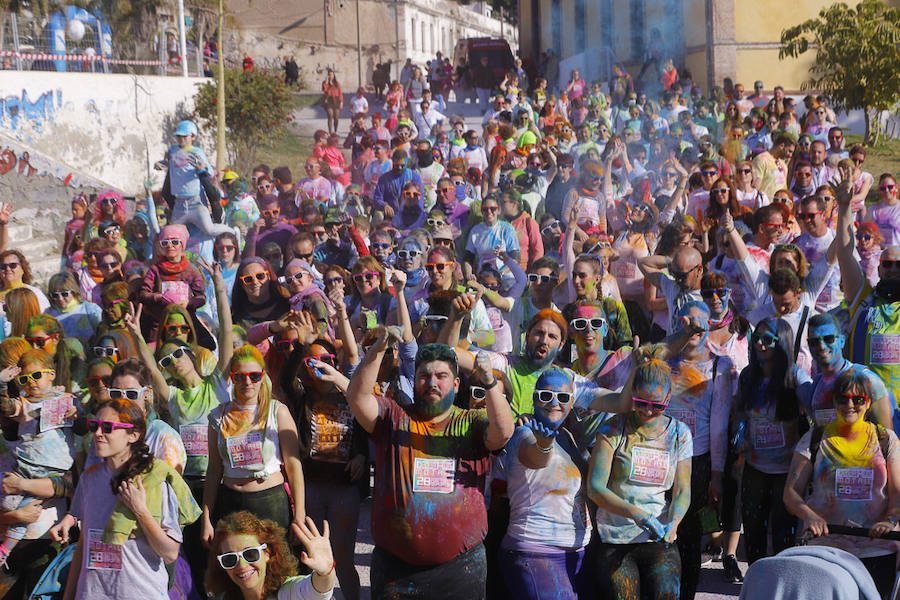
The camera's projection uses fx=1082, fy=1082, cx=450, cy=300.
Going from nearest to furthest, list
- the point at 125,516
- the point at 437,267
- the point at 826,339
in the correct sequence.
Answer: the point at 125,516 < the point at 826,339 < the point at 437,267

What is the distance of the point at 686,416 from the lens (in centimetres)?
532

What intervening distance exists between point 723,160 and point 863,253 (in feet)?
11.4

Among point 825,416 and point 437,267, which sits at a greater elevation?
point 437,267

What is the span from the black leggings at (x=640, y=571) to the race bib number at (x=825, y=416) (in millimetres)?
930

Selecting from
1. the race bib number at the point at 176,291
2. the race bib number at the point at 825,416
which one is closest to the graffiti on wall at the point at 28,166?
the race bib number at the point at 176,291

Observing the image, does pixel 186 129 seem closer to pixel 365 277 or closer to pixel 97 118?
pixel 365 277

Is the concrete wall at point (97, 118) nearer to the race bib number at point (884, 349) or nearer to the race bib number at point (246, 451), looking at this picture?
the race bib number at point (246, 451)

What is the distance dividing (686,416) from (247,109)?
16.8 meters

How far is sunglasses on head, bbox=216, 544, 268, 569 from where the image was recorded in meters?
3.92

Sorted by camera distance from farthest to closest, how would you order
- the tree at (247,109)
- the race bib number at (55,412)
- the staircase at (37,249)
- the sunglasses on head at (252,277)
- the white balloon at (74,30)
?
the tree at (247,109)
the white balloon at (74,30)
the staircase at (37,249)
the sunglasses on head at (252,277)
the race bib number at (55,412)

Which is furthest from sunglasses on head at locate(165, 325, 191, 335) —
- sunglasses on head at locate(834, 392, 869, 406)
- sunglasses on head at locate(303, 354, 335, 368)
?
sunglasses on head at locate(834, 392, 869, 406)

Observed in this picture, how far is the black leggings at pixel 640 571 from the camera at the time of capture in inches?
176

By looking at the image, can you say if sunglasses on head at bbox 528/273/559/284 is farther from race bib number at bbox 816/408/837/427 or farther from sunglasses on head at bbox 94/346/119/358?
sunglasses on head at bbox 94/346/119/358

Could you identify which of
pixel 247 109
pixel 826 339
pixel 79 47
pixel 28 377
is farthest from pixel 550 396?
pixel 247 109
